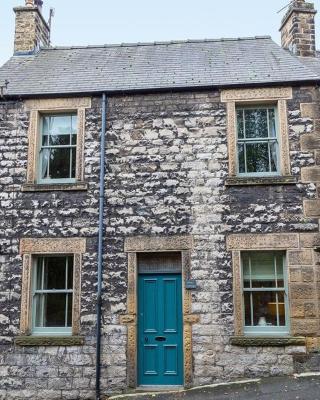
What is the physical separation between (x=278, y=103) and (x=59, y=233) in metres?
5.03

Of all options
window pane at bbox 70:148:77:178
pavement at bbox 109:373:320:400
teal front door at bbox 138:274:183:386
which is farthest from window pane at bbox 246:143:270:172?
pavement at bbox 109:373:320:400

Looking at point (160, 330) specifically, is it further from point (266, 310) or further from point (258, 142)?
point (258, 142)

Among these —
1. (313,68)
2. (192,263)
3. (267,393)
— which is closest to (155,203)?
(192,263)

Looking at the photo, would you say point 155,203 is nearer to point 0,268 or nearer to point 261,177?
point 261,177

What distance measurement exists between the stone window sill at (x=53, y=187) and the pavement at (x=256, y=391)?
393cm

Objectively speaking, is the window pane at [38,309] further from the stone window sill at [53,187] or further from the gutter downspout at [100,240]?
the stone window sill at [53,187]

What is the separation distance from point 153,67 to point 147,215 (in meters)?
3.57

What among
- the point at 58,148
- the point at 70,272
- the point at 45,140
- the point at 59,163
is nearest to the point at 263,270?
the point at 70,272

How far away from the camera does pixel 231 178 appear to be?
352 inches

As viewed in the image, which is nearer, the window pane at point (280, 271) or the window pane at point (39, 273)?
the window pane at point (280, 271)

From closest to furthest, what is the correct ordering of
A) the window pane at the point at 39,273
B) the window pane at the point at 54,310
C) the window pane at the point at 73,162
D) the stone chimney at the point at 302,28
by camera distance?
the window pane at the point at 54,310 < the window pane at the point at 39,273 < the window pane at the point at 73,162 < the stone chimney at the point at 302,28

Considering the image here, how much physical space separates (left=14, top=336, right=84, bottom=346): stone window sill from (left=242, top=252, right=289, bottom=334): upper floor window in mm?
3122

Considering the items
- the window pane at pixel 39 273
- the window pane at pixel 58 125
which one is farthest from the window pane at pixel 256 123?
the window pane at pixel 39 273

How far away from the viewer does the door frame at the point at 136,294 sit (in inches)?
332
